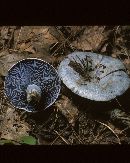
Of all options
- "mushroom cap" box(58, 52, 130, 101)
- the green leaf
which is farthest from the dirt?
"mushroom cap" box(58, 52, 130, 101)

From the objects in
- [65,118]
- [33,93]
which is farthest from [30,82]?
[65,118]

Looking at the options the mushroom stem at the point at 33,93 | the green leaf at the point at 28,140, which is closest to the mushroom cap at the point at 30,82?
the mushroom stem at the point at 33,93

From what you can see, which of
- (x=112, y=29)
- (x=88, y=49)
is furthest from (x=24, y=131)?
(x=112, y=29)

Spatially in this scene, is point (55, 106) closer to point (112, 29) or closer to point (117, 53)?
point (117, 53)

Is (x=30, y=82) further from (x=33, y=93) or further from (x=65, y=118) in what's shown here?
(x=65, y=118)

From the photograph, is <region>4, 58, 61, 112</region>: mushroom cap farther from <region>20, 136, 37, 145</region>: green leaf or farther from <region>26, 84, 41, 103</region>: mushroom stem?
<region>20, 136, 37, 145</region>: green leaf

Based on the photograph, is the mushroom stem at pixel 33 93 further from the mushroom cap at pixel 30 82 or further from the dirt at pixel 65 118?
the dirt at pixel 65 118
